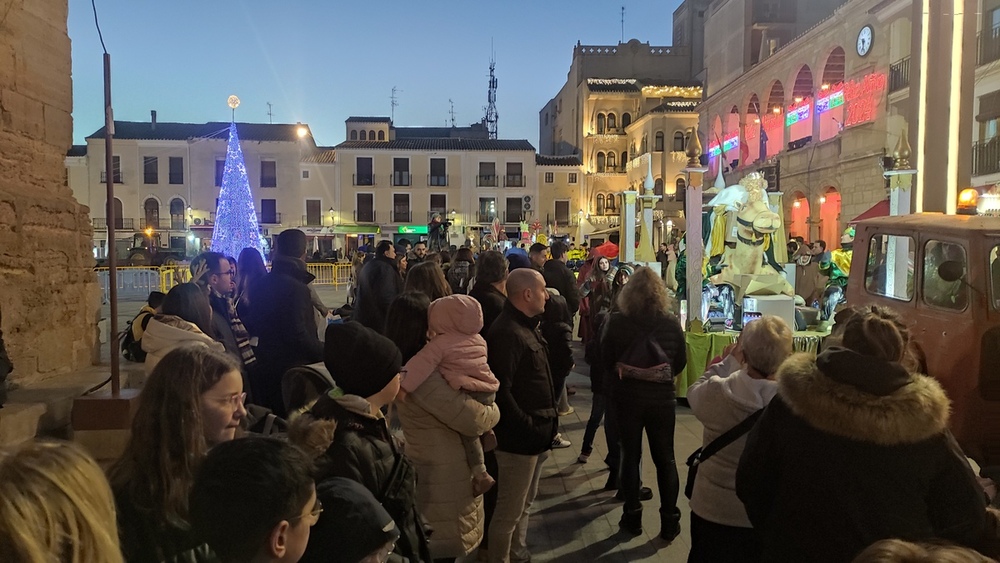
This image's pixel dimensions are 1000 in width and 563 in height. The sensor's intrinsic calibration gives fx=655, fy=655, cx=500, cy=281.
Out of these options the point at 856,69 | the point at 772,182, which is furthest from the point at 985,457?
the point at 772,182

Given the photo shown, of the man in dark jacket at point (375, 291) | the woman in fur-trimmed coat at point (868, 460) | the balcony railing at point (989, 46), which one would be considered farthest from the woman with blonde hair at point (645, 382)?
the balcony railing at point (989, 46)

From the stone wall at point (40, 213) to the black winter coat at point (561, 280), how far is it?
4.53 metres

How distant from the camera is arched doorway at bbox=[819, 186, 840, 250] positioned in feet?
74.1

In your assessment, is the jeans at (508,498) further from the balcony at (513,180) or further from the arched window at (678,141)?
the balcony at (513,180)

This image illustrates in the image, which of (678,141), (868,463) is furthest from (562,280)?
(678,141)

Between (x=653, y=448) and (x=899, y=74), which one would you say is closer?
(x=653, y=448)

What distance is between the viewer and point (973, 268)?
4520 millimetres

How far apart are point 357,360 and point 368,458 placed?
0.37 meters

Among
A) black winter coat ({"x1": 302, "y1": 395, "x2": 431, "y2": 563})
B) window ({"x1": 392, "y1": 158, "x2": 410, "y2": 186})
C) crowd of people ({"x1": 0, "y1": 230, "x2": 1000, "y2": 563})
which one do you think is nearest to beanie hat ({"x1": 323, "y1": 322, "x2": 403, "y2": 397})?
crowd of people ({"x1": 0, "y1": 230, "x2": 1000, "y2": 563})

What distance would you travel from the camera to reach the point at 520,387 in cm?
355

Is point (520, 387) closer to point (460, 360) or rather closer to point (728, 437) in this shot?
point (460, 360)

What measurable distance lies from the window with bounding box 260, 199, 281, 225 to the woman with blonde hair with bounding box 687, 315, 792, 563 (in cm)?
4575

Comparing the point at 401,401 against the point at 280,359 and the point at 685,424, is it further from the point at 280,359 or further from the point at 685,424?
the point at 685,424

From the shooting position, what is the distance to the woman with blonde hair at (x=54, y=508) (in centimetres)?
102
